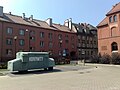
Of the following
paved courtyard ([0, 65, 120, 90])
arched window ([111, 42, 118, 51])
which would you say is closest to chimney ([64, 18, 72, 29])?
arched window ([111, 42, 118, 51])

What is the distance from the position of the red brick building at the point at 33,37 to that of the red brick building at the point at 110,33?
1479 centimetres

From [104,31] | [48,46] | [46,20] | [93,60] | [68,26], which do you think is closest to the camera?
[93,60]

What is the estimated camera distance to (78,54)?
69875mm

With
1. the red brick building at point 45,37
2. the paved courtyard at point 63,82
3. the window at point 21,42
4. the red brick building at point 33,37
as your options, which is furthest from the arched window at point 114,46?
the paved courtyard at point 63,82

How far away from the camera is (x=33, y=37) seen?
186 ft

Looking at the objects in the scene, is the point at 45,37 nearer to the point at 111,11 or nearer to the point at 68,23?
the point at 68,23

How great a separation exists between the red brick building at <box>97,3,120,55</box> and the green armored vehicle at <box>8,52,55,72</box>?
21.8 metres

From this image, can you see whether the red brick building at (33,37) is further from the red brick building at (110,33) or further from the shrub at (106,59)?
the shrub at (106,59)

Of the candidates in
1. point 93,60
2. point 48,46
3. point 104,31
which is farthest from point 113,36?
point 48,46

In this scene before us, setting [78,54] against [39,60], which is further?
[78,54]

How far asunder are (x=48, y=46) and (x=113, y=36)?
72.8 ft

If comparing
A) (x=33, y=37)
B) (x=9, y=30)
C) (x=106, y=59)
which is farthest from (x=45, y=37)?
(x=106, y=59)

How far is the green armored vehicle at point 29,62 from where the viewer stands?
985 inches

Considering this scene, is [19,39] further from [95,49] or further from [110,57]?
[95,49]
